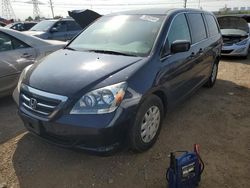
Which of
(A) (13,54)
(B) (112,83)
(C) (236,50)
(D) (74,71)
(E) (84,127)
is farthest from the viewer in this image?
(C) (236,50)

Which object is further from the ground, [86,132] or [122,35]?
[122,35]

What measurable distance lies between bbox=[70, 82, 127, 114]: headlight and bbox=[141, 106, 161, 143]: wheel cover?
0.54 metres

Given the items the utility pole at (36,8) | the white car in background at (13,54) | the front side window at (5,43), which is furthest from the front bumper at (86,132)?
the utility pole at (36,8)

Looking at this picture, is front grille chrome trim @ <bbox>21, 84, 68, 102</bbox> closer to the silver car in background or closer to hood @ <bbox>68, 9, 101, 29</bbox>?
hood @ <bbox>68, 9, 101, 29</bbox>

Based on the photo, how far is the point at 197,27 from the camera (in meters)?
4.68

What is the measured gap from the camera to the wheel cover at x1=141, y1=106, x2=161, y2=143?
3.12 metres

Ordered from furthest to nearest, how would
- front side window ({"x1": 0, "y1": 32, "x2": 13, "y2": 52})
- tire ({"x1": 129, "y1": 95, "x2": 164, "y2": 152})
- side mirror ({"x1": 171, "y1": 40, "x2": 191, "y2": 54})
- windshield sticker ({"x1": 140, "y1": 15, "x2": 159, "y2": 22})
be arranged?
front side window ({"x1": 0, "y1": 32, "x2": 13, "y2": 52}) < windshield sticker ({"x1": 140, "y1": 15, "x2": 159, "y2": 22}) < side mirror ({"x1": 171, "y1": 40, "x2": 191, "y2": 54}) < tire ({"x1": 129, "y1": 95, "x2": 164, "y2": 152})

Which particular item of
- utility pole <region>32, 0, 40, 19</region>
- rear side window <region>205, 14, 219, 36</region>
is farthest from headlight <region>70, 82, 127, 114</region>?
utility pole <region>32, 0, 40, 19</region>

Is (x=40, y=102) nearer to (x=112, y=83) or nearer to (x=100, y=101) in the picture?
(x=100, y=101)

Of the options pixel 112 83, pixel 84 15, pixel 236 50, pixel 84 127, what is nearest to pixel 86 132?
pixel 84 127

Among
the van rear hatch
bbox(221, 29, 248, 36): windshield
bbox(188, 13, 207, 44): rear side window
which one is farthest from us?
bbox(221, 29, 248, 36): windshield

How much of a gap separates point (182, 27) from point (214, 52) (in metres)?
1.85

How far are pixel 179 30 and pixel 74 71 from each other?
175cm

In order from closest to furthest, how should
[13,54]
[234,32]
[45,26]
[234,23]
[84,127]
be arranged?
[84,127]
[13,54]
[234,32]
[234,23]
[45,26]
